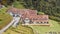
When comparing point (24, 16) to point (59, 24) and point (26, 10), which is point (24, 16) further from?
point (59, 24)

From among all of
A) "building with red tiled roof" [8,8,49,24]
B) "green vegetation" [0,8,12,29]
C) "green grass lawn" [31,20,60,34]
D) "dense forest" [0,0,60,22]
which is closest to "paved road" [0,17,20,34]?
"green vegetation" [0,8,12,29]

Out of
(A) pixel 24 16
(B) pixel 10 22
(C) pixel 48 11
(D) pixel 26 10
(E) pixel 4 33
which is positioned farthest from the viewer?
(C) pixel 48 11

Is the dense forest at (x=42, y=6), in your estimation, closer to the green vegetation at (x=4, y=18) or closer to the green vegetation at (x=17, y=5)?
the green vegetation at (x=17, y=5)

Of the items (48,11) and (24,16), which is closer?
(24,16)

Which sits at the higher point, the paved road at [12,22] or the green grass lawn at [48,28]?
the paved road at [12,22]

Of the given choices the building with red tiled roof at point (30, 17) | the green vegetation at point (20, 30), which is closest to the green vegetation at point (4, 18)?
the green vegetation at point (20, 30)

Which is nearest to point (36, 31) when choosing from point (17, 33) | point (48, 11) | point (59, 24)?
point (17, 33)

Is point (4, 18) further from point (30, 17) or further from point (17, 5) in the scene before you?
point (17, 5)

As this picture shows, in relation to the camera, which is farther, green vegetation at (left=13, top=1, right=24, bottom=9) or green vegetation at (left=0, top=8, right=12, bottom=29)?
green vegetation at (left=13, top=1, right=24, bottom=9)

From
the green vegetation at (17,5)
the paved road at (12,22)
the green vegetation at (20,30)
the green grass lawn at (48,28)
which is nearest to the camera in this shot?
the paved road at (12,22)

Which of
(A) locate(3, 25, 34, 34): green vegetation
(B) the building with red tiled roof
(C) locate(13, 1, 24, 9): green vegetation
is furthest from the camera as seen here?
(C) locate(13, 1, 24, 9): green vegetation

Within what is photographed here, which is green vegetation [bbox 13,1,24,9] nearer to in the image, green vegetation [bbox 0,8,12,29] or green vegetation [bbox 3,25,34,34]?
green vegetation [bbox 0,8,12,29]
